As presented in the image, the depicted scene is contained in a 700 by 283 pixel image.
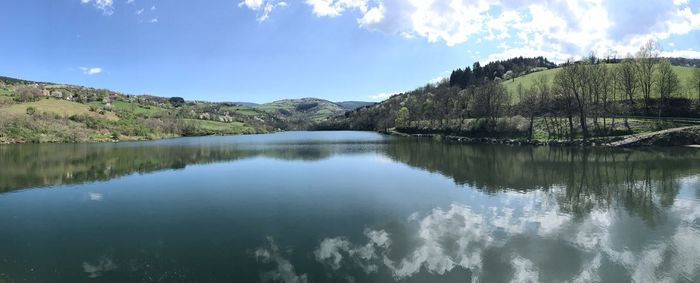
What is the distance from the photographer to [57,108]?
13638 centimetres

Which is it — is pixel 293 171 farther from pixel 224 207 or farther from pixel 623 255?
pixel 623 255

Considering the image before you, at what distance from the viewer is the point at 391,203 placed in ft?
86.8

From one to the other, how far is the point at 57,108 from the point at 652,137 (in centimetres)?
16161

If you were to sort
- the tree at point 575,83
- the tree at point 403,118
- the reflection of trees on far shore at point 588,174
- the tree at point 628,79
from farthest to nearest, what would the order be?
1. the tree at point 403,118
2. the tree at point 628,79
3. the tree at point 575,83
4. the reflection of trees on far shore at point 588,174

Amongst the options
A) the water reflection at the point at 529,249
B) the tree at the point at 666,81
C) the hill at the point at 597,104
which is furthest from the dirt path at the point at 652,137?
the water reflection at the point at 529,249

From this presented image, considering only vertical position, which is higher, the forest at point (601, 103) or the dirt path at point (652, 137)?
the forest at point (601, 103)

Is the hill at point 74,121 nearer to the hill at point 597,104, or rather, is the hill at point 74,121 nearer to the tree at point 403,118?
the tree at point 403,118

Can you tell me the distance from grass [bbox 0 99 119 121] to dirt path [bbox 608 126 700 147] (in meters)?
148

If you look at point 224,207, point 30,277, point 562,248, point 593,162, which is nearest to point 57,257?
point 30,277

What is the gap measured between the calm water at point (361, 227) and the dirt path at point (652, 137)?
22.8 meters

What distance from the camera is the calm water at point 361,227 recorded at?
581 inches

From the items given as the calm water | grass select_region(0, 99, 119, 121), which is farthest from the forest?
grass select_region(0, 99, 119, 121)

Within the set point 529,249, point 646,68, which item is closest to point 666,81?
point 646,68

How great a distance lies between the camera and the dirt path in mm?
58219
